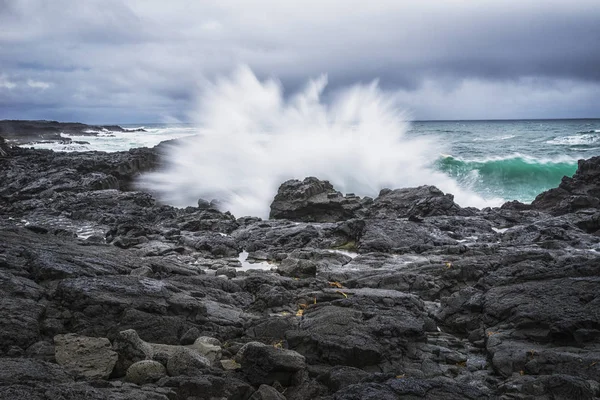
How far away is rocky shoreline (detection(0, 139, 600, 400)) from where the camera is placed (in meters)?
4.79

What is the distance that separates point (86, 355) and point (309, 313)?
315 cm

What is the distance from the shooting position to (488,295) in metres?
7.67

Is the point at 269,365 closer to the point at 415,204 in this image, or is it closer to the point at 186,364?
the point at 186,364

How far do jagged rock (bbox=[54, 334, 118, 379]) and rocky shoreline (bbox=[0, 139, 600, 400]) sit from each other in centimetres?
2

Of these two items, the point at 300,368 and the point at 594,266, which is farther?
the point at 594,266

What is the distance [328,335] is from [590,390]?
2.80 meters

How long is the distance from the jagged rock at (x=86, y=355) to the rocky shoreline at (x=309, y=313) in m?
0.02

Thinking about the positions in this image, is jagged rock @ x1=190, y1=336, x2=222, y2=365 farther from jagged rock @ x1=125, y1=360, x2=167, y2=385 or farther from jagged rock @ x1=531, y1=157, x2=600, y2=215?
jagged rock @ x1=531, y1=157, x2=600, y2=215

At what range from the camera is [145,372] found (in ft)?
15.7

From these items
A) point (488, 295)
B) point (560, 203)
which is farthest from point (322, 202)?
point (488, 295)

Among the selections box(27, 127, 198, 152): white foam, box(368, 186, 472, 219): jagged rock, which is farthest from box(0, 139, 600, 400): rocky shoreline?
box(27, 127, 198, 152): white foam

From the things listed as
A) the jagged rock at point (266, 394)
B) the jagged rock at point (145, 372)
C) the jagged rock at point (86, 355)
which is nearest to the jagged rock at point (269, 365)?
the jagged rock at point (266, 394)

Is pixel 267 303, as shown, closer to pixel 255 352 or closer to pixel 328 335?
pixel 328 335

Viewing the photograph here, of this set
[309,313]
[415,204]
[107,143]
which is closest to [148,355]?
[309,313]
